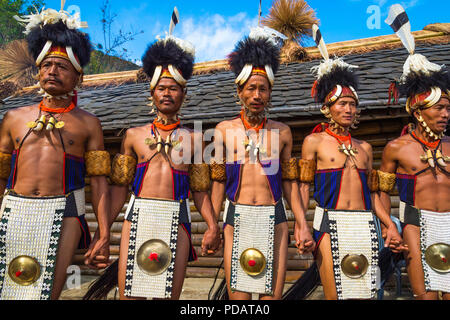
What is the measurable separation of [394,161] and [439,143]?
0.48 metres

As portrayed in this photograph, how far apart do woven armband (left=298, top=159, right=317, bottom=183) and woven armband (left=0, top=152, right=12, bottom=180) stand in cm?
259

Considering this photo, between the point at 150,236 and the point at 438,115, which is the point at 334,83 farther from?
the point at 150,236

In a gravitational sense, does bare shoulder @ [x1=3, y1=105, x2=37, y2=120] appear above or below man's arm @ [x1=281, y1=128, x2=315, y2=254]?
above

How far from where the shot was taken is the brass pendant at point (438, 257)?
3168 millimetres

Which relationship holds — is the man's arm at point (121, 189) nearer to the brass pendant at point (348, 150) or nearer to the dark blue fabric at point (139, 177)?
the dark blue fabric at point (139, 177)

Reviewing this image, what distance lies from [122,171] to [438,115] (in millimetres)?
3135

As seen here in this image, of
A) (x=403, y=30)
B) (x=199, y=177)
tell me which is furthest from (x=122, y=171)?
(x=403, y=30)

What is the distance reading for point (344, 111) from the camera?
333cm

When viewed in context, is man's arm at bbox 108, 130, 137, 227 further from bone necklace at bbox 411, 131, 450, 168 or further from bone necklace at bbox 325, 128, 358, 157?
bone necklace at bbox 411, 131, 450, 168

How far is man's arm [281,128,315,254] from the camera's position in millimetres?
3002

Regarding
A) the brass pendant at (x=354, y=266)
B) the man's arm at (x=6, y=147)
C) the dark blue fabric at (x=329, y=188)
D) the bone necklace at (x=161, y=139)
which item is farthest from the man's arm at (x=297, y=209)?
the man's arm at (x=6, y=147)

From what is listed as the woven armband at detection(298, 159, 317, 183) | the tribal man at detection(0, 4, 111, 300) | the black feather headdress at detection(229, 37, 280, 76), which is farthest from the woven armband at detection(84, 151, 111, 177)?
the woven armband at detection(298, 159, 317, 183)
